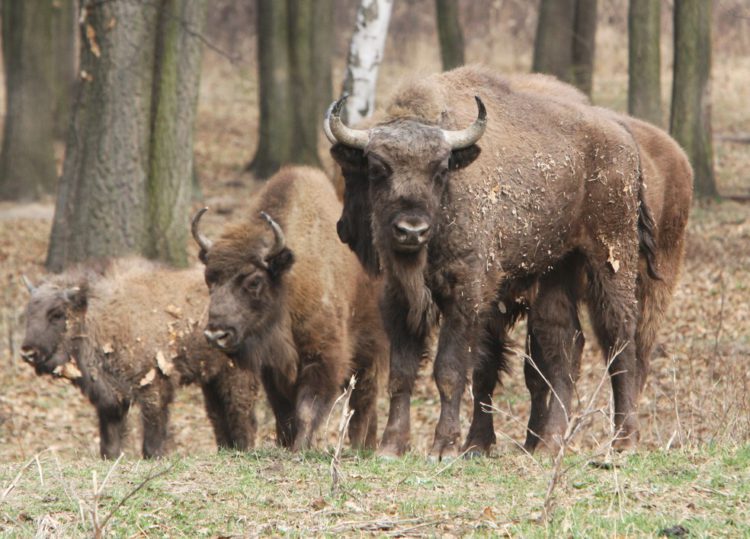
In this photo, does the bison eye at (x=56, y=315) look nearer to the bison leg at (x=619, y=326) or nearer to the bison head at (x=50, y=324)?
the bison head at (x=50, y=324)

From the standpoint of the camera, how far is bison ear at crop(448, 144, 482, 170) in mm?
7027

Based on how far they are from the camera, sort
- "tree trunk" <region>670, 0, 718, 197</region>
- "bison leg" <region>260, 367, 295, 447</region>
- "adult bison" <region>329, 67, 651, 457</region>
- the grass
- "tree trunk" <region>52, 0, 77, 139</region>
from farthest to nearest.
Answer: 1. "tree trunk" <region>52, 0, 77, 139</region>
2. "tree trunk" <region>670, 0, 718, 197</region>
3. "bison leg" <region>260, 367, 295, 447</region>
4. "adult bison" <region>329, 67, 651, 457</region>
5. the grass

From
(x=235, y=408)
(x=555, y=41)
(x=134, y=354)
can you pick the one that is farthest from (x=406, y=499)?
(x=555, y=41)

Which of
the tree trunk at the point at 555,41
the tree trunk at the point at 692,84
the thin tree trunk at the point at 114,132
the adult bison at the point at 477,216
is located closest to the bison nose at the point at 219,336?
the adult bison at the point at 477,216

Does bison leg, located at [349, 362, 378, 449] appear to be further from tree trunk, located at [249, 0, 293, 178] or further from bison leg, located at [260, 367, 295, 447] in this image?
tree trunk, located at [249, 0, 293, 178]

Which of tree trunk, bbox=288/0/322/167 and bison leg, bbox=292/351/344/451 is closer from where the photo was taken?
bison leg, bbox=292/351/344/451

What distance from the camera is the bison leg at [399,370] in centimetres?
710

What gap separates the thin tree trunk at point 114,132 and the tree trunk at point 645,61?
8.16 metres

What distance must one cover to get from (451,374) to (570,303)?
72.3 inches

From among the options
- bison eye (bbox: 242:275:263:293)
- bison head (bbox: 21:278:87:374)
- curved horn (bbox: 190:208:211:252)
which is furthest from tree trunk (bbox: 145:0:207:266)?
bison eye (bbox: 242:275:263:293)

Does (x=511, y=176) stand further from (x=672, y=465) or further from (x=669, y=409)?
(x=669, y=409)

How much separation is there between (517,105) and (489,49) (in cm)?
3030

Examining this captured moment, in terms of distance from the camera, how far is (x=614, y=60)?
113 ft

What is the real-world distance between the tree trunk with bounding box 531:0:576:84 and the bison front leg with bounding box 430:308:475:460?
44.9 feet
